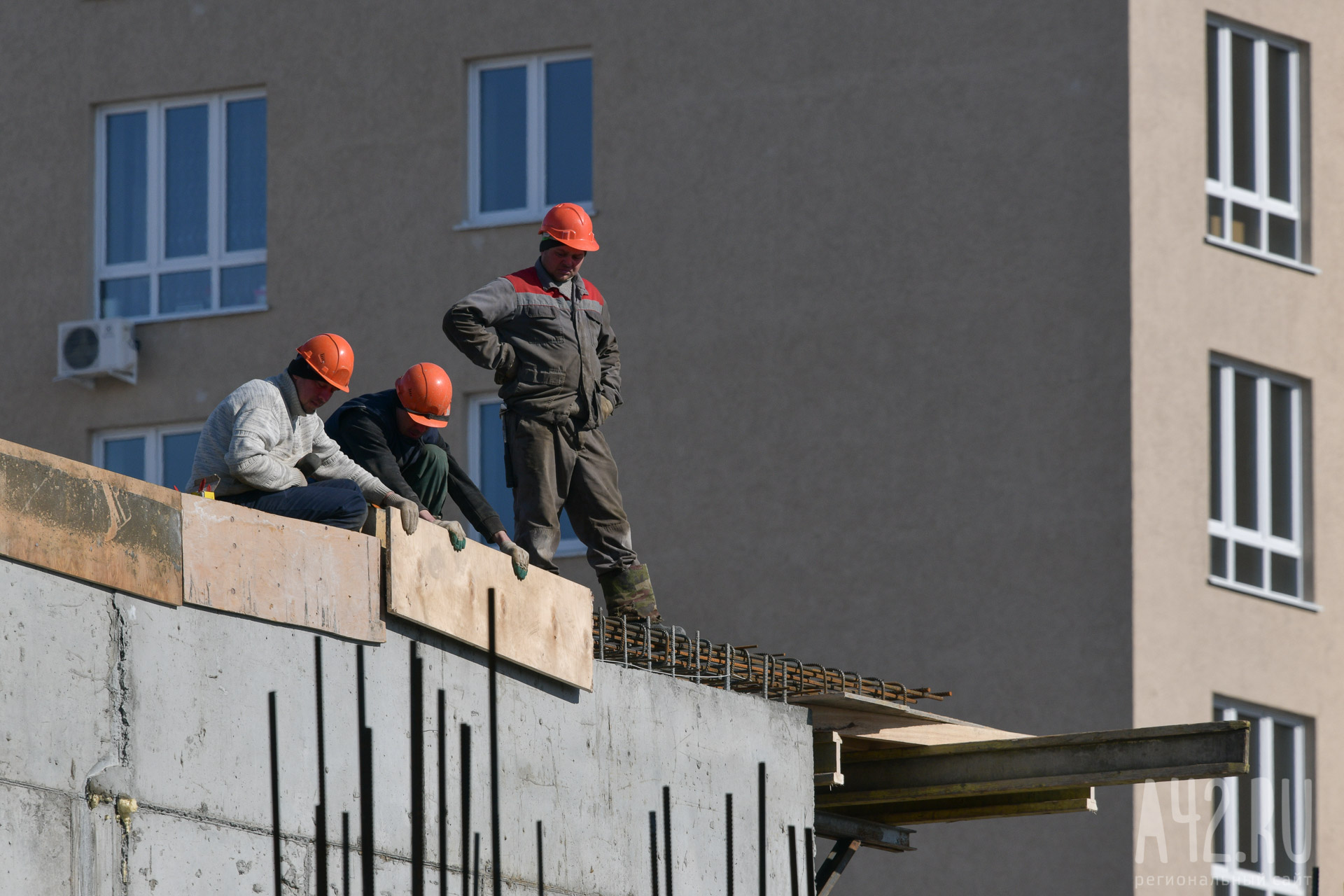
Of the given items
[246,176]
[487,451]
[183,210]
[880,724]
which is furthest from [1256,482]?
[183,210]

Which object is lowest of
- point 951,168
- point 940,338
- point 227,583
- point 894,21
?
point 227,583

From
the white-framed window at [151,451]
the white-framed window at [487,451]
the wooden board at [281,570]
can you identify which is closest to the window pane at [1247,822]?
the white-framed window at [487,451]

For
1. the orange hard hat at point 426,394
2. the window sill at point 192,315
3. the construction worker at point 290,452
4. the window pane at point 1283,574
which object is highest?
the window sill at point 192,315

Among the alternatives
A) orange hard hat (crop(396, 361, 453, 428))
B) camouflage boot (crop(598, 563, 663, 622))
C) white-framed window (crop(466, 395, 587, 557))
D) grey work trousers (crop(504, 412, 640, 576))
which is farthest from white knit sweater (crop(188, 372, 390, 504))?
white-framed window (crop(466, 395, 587, 557))

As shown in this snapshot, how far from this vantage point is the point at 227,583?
909cm

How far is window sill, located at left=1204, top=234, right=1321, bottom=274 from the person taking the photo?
70.3ft

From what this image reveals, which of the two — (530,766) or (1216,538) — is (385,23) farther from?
(530,766)

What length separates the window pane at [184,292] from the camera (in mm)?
24031

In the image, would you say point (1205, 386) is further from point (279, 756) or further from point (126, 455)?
point (279, 756)

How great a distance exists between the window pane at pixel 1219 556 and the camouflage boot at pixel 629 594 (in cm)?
943

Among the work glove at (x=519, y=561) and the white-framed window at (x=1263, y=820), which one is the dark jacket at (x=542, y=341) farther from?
the white-framed window at (x=1263, y=820)

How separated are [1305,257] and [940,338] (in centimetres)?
336

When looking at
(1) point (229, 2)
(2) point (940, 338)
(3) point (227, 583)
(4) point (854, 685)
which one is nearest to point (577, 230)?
(4) point (854, 685)

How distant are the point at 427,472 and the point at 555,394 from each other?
104 cm
